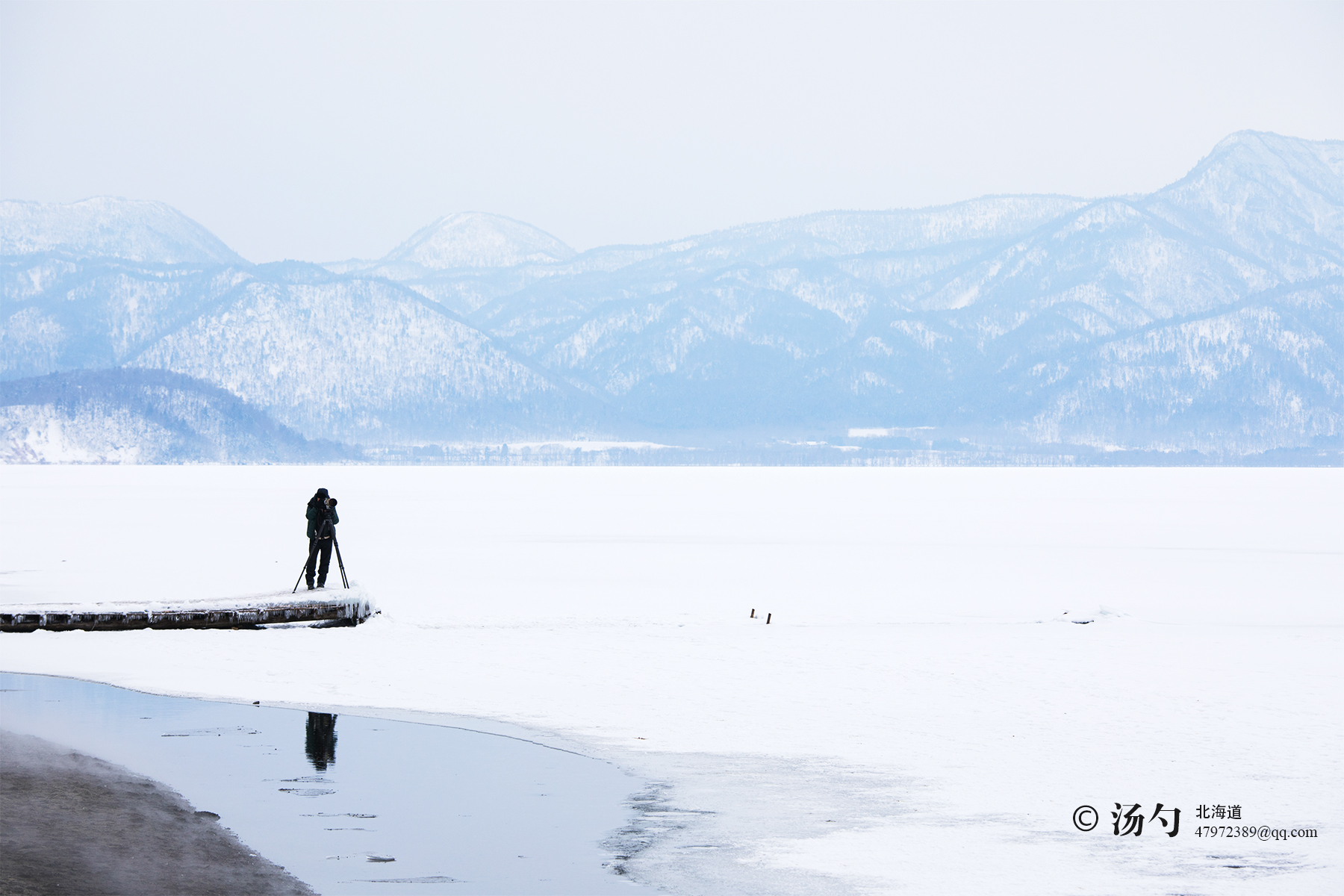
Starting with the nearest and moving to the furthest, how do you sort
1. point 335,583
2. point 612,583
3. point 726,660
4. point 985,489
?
point 726,660, point 335,583, point 612,583, point 985,489

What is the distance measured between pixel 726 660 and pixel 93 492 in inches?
3863

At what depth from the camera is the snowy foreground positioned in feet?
36.7

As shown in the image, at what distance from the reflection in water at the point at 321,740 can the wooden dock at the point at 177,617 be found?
7.83 meters

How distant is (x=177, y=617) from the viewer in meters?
24.3

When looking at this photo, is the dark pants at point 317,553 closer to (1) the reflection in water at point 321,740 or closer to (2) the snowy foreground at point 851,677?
(2) the snowy foreground at point 851,677

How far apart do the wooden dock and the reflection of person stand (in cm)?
130

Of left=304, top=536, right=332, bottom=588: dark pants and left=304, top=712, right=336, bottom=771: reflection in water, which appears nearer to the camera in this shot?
left=304, top=712, right=336, bottom=771: reflection in water

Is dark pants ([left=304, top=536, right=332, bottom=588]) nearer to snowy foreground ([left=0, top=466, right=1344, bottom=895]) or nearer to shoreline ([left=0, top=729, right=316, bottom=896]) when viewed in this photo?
snowy foreground ([left=0, top=466, right=1344, bottom=895])

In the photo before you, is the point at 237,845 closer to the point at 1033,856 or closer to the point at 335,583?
the point at 1033,856

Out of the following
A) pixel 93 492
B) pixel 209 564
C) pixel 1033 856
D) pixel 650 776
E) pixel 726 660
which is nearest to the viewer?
pixel 1033 856

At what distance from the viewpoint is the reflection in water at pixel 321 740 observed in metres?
14.1

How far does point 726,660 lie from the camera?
856 inches

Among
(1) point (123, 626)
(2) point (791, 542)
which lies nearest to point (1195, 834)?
(1) point (123, 626)

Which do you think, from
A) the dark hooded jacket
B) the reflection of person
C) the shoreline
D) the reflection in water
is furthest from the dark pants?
the shoreline
